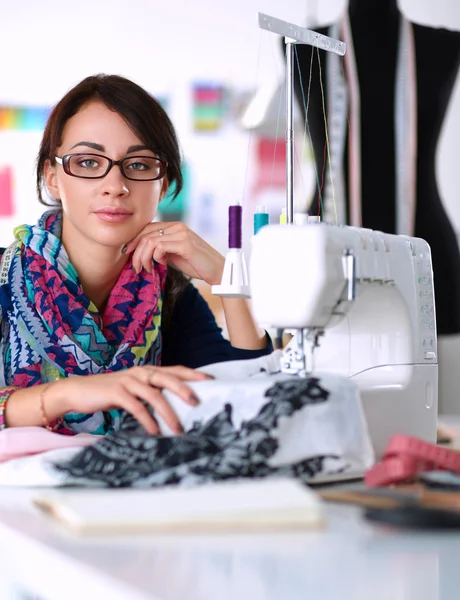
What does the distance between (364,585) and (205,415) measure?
1.46ft

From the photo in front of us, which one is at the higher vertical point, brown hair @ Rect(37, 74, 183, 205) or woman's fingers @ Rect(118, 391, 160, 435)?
brown hair @ Rect(37, 74, 183, 205)

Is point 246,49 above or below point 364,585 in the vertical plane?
above

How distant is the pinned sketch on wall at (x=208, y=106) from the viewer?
3604 millimetres

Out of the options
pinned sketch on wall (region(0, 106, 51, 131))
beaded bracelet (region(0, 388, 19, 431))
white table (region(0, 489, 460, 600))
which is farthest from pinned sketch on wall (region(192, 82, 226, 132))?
white table (region(0, 489, 460, 600))

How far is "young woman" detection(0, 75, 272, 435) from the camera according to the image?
1758 millimetres

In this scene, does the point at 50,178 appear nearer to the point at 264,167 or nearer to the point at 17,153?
the point at 17,153

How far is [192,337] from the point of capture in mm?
2064

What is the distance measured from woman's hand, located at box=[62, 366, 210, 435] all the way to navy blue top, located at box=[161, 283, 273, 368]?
2.40 feet

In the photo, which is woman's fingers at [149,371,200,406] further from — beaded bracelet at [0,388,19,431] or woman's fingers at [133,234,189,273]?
woman's fingers at [133,234,189,273]

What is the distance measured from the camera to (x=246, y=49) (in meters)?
3.62

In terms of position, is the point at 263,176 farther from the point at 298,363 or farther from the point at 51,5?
the point at 298,363

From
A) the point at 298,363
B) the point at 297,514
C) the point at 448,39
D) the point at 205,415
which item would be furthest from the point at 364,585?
the point at 448,39

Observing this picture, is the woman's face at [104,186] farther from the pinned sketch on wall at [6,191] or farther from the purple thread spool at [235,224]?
the pinned sketch on wall at [6,191]

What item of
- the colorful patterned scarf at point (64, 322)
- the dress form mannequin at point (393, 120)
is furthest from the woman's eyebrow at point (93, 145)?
the dress form mannequin at point (393, 120)
